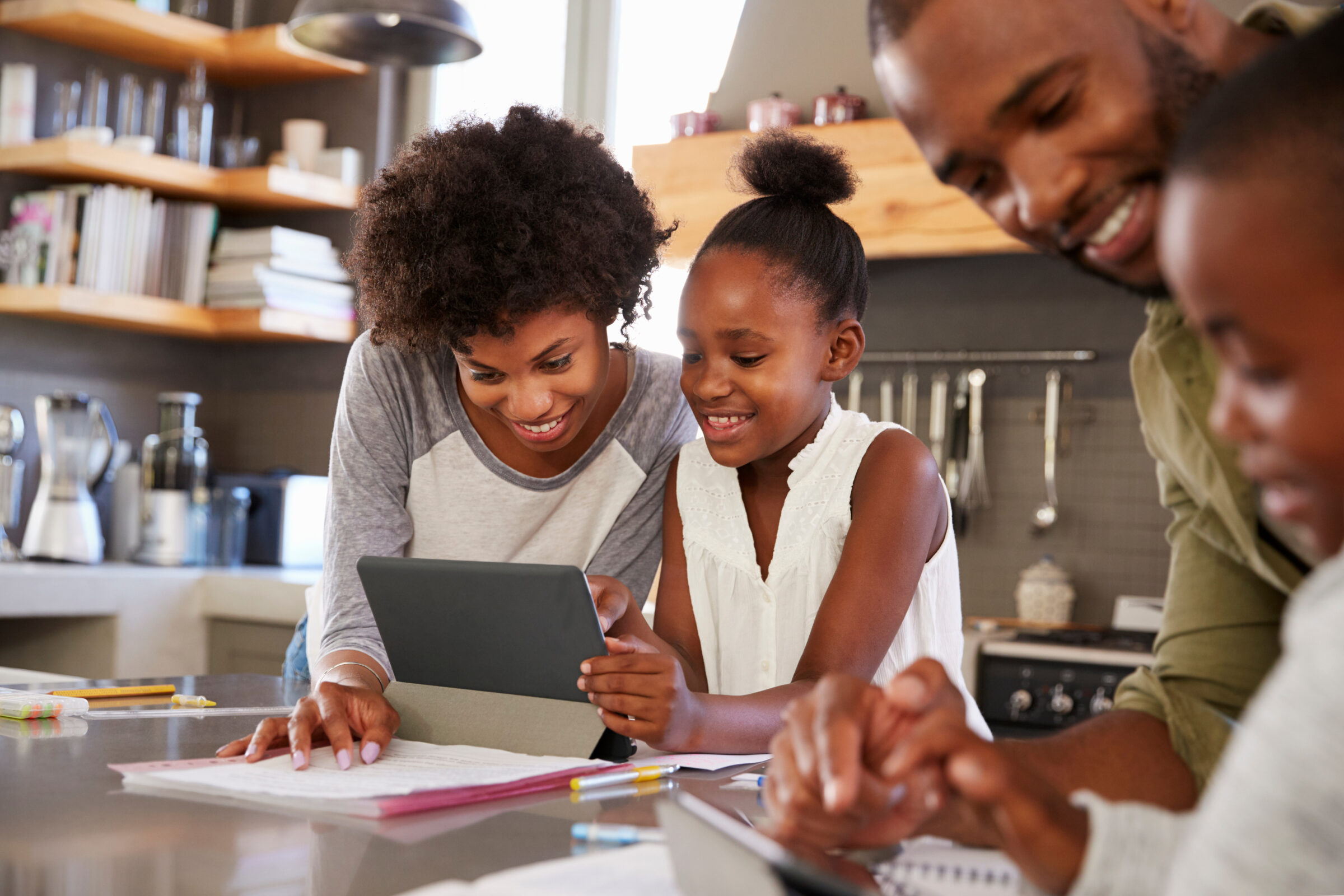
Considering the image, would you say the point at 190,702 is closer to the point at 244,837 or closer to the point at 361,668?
the point at 361,668

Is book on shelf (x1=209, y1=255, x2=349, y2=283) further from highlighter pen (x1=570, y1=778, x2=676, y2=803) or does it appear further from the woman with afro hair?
highlighter pen (x1=570, y1=778, x2=676, y2=803)

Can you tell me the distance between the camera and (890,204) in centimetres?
269

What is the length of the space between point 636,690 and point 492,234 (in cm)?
59

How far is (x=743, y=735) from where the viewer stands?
1.09 meters

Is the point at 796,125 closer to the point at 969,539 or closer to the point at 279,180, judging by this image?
the point at 969,539

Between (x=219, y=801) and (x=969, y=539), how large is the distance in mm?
2379

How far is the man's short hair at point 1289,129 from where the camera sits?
1.56 feet

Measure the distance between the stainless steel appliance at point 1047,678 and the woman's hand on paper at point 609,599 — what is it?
1360 millimetres

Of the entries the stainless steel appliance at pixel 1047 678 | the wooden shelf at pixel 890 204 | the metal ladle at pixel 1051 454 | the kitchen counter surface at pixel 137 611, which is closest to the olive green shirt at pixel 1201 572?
the stainless steel appliance at pixel 1047 678

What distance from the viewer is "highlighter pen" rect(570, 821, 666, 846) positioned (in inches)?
29.7

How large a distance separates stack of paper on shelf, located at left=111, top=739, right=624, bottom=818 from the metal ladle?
2.10m

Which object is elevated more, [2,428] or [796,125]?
[796,125]

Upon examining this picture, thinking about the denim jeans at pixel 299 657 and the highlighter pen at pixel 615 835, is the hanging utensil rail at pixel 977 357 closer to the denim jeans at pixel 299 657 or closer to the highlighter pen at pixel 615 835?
the denim jeans at pixel 299 657

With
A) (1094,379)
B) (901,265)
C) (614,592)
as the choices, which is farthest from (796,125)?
(614,592)
